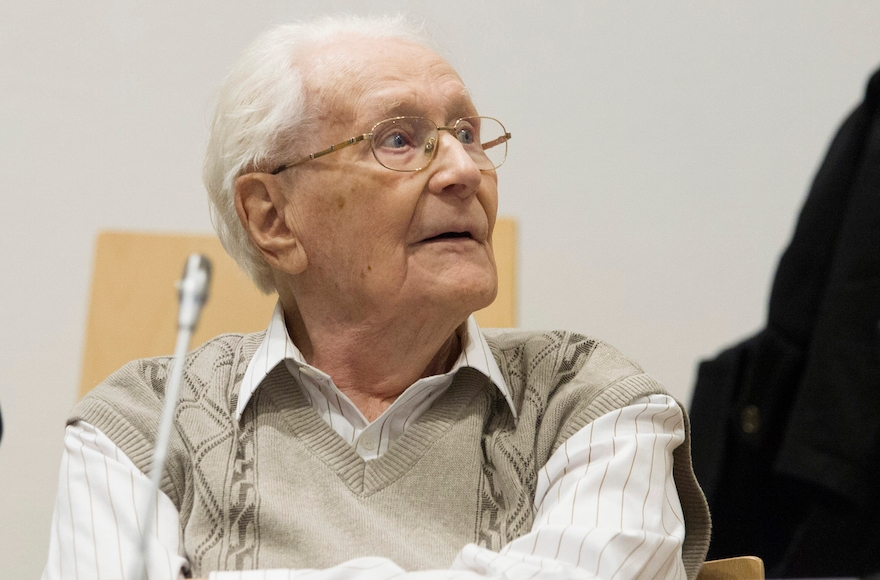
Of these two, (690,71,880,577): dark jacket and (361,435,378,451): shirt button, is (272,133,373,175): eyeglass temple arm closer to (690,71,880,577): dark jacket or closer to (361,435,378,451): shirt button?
(361,435,378,451): shirt button

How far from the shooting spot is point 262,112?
1424mm

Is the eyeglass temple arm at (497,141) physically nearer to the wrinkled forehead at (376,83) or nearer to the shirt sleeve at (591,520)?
the wrinkled forehead at (376,83)

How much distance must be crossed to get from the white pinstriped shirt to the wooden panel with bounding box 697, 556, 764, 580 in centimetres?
10

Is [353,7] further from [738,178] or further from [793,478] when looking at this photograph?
[793,478]

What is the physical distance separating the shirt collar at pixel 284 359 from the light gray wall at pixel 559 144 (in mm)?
957

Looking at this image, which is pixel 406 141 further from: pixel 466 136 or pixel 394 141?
pixel 466 136

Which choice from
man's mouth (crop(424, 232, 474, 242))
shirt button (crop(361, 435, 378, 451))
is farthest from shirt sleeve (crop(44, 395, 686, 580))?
man's mouth (crop(424, 232, 474, 242))

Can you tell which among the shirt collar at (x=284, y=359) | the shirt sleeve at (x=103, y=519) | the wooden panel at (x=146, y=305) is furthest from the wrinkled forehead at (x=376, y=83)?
the wooden panel at (x=146, y=305)

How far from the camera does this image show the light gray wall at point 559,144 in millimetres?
2283

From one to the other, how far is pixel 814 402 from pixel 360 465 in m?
1.04

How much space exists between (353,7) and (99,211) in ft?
2.74

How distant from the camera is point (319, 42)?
57.3 inches

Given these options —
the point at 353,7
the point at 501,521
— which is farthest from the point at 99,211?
the point at 501,521

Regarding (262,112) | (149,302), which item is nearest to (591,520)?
(262,112)
